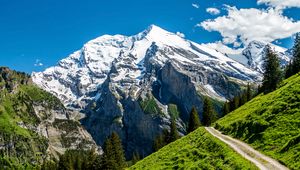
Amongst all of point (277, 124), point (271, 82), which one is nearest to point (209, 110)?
point (271, 82)

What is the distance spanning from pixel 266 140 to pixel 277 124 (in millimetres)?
2851

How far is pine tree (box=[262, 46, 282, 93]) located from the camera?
325 ft

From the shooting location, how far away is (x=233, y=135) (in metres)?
59.2

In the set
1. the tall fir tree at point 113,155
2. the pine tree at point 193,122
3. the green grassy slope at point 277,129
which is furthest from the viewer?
the pine tree at point 193,122

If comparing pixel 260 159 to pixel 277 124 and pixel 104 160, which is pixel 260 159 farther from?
pixel 104 160

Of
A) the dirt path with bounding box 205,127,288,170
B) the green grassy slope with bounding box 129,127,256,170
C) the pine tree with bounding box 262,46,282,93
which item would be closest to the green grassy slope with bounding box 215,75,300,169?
the dirt path with bounding box 205,127,288,170

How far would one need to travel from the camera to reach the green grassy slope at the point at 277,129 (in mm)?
40250

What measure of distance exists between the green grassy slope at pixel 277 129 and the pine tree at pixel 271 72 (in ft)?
127

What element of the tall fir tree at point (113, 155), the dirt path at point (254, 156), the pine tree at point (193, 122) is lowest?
the dirt path at point (254, 156)

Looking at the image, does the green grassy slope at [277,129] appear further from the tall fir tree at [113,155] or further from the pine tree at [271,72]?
the tall fir tree at [113,155]

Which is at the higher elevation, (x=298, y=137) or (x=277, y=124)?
(x=277, y=124)

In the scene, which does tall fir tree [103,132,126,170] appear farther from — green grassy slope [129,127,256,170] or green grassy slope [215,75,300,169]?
green grassy slope [215,75,300,169]

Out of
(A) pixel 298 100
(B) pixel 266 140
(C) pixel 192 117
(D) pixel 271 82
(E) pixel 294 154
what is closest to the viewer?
A: (E) pixel 294 154

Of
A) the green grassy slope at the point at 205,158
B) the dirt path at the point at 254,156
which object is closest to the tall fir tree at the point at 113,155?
the green grassy slope at the point at 205,158
